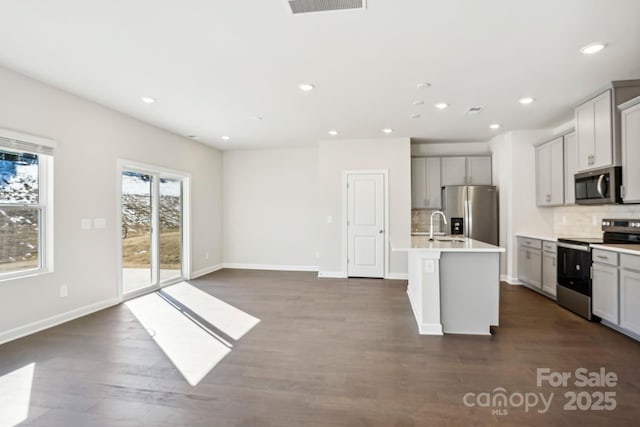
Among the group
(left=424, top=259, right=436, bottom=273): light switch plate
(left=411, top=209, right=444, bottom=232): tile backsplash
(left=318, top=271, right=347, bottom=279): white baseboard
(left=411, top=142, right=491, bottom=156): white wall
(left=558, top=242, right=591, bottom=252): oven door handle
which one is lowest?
(left=318, top=271, right=347, bottom=279): white baseboard

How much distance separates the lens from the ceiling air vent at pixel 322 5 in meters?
2.16

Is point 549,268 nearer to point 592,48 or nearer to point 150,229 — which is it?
point 592,48

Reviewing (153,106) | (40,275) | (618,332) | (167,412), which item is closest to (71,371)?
(167,412)

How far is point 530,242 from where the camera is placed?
5164 millimetres

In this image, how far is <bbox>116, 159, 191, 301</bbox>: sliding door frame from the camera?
4543 millimetres

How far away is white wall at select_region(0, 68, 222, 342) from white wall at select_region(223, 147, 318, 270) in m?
2.38

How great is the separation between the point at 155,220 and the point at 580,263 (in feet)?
19.6

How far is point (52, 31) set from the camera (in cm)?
252

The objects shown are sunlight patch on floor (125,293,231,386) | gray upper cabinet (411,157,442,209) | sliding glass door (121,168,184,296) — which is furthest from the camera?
gray upper cabinet (411,157,442,209)

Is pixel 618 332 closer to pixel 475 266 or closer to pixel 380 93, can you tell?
pixel 475 266

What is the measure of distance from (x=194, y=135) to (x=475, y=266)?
5036 mm

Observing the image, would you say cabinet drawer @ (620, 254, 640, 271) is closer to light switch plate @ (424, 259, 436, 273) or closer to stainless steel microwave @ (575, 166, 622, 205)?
stainless steel microwave @ (575, 166, 622, 205)

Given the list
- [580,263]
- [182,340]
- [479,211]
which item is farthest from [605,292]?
[182,340]

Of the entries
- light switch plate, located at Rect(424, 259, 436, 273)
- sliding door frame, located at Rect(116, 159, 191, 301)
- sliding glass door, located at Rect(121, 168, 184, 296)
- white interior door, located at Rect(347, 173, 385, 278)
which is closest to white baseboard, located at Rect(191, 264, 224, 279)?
sliding door frame, located at Rect(116, 159, 191, 301)
